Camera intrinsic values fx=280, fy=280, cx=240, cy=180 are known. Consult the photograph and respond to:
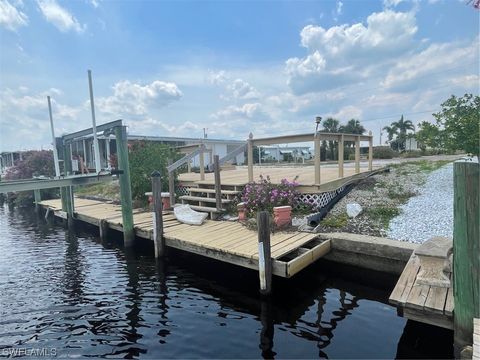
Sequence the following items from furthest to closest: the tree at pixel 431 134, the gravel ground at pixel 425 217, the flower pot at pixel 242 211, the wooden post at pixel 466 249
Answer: the tree at pixel 431 134 → the flower pot at pixel 242 211 → the gravel ground at pixel 425 217 → the wooden post at pixel 466 249

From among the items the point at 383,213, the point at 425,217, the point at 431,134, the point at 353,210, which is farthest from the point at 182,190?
the point at 431,134

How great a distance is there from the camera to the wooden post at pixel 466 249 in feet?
7.85

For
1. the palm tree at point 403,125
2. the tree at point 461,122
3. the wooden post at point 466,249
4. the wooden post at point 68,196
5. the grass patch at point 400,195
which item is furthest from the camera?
the palm tree at point 403,125

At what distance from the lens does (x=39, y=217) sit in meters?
12.4

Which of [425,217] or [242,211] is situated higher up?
[242,211]

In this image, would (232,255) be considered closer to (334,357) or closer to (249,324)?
(249,324)

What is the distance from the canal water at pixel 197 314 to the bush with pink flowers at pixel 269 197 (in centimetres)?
166

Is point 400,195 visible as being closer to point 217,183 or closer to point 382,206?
point 382,206

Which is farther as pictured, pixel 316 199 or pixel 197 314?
pixel 316 199

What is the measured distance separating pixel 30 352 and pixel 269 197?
4.87 metres

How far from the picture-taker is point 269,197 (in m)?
6.62

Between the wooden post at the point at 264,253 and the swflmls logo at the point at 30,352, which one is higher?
the wooden post at the point at 264,253

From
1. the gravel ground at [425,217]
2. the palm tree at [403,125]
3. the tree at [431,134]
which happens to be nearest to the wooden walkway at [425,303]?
the gravel ground at [425,217]

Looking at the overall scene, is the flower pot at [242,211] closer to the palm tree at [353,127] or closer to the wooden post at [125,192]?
the wooden post at [125,192]
